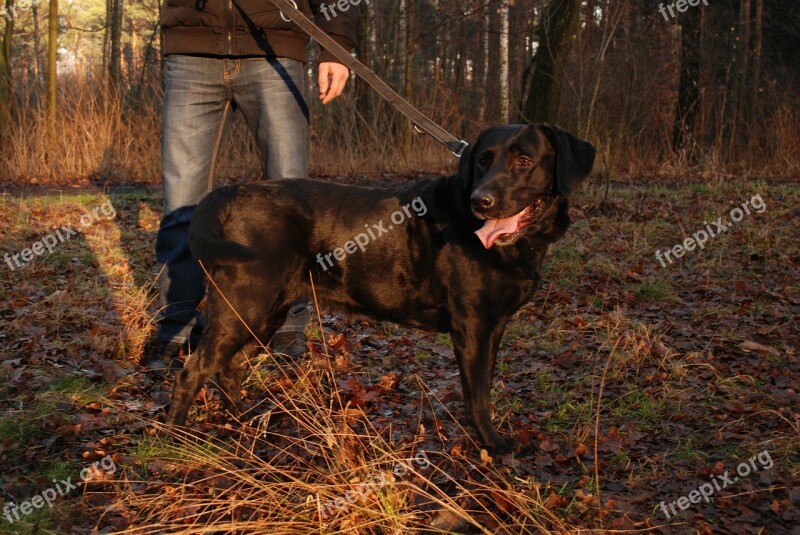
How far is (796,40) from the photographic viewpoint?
1947cm

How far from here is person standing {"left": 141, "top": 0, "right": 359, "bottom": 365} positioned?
3754 mm

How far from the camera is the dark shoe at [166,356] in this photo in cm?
406

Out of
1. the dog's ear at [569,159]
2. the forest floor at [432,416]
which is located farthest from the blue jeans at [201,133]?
the dog's ear at [569,159]

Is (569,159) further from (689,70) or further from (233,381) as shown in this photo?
(689,70)

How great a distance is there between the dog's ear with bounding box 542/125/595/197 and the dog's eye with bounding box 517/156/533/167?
13 centimetres

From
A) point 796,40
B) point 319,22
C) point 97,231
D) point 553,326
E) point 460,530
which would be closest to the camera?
point 460,530

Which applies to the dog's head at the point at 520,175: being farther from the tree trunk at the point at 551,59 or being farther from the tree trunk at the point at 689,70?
the tree trunk at the point at 689,70

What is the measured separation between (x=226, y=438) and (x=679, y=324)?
3298 mm

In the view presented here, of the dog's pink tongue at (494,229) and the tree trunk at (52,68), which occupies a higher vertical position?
the tree trunk at (52,68)

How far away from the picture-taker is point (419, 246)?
3352mm

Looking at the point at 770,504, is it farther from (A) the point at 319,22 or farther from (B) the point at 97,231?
(B) the point at 97,231

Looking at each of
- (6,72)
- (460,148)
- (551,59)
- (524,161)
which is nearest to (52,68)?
(6,72)

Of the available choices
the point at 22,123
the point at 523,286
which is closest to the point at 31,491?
the point at 523,286

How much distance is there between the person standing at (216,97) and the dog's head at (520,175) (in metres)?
1.01
